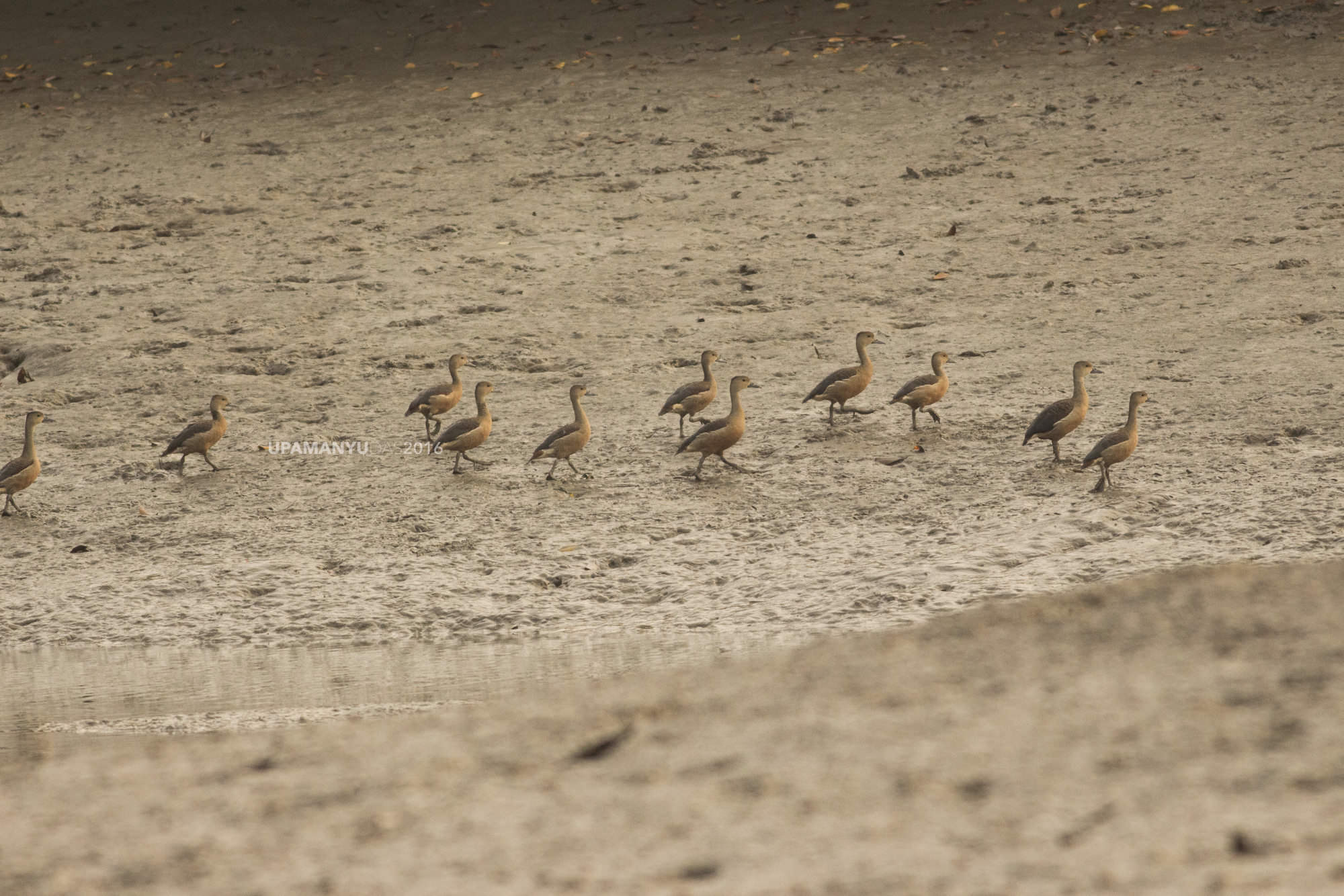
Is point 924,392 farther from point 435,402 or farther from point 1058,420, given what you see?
point 435,402

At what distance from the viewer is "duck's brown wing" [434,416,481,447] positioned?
9.02 m

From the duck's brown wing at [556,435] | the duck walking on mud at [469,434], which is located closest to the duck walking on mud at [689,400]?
the duck's brown wing at [556,435]

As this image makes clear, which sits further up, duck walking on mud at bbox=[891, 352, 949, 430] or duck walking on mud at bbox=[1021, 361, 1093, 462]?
duck walking on mud at bbox=[891, 352, 949, 430]

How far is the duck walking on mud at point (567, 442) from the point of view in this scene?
8852mm

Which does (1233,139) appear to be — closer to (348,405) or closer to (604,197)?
(604,197)

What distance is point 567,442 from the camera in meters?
8.87

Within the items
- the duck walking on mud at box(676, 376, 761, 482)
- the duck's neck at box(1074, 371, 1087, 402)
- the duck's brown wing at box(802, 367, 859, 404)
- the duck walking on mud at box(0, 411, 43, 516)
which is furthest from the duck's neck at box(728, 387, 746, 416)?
the duck walking on mud at box(0, 411, 43, 516)

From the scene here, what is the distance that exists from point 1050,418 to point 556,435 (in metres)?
2.69

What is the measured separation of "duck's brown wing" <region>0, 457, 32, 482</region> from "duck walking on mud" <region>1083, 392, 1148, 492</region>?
18.9 feet

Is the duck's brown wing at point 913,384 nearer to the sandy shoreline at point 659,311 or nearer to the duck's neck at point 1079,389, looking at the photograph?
the sandy shoreline at point 659,311

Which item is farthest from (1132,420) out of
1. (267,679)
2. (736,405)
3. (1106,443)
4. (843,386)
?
(267,679)

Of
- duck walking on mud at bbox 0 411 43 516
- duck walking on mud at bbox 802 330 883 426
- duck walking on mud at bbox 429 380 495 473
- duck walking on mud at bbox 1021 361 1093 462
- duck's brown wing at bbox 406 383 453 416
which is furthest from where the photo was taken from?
duck's brown wing at bbox 406 383 453 416

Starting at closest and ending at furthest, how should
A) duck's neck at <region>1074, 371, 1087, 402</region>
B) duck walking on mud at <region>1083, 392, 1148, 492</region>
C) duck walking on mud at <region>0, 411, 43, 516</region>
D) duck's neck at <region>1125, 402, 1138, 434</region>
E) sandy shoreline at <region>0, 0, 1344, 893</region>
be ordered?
sandy shoreline at <region>0, 0, 1344, 893</region>, duck walking on mud at <region>1083, 392, 1148, 492</region>, duck's neck at <region>1125, 402, 1138, 434</region>, duck's neck at <region>1074, 371, 1087, 402</region>, duck walking on mud at <region>0, 411, 43, 516</region>

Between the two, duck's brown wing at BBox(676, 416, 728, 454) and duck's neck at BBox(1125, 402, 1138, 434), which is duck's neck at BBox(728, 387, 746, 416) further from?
duck's neck at BBox(1125, 402, 1138, 434)
